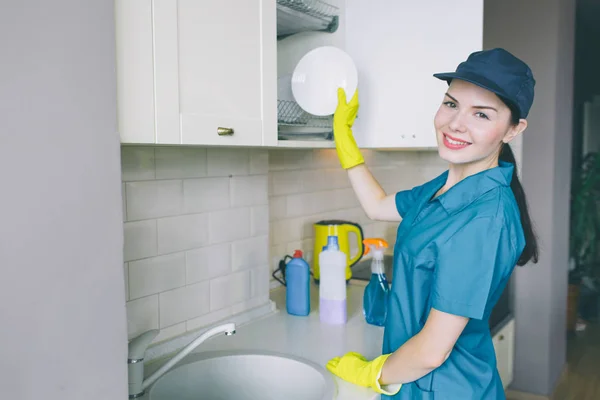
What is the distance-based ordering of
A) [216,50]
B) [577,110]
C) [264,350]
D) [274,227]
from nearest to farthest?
1. [216,50]
2. [264,350]
3. [274,227]
4. [577,110]

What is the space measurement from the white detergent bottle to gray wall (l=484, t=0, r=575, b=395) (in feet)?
5.92

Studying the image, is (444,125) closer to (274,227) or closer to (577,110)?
(274,227)

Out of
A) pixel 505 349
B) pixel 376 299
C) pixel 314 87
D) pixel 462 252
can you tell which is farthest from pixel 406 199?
pixel 505 349

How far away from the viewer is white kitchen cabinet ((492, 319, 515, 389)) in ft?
9.36

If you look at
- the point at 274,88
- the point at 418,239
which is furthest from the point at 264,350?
the point at 274,88

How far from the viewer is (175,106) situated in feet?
3.69

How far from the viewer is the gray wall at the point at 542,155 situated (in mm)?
3090

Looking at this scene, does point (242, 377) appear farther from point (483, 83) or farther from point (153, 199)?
point (483, 83)

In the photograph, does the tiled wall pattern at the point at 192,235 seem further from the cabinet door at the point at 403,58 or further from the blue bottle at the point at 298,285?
the cabinet door at the point at 403,58

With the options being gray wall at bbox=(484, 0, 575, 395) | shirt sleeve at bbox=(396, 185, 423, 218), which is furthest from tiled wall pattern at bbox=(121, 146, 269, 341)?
gray wall at bbox=(484, 0, 575, 395)

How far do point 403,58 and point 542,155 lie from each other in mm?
1745

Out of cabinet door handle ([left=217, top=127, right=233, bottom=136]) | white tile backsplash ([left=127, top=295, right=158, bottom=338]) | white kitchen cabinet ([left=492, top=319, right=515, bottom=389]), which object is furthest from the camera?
white kitchen cabinet ([left=492, top=319, right=515, bottom=389])

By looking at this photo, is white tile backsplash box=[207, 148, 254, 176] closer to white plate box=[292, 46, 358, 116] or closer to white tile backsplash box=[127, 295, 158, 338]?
white plate box=[292, 46, 358, 116]

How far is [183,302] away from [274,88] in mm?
698
